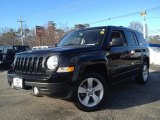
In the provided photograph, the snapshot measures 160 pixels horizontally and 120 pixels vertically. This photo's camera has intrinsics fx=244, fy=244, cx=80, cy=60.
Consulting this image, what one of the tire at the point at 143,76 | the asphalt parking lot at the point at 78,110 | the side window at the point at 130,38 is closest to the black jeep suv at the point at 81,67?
the side window at the point at 130,38

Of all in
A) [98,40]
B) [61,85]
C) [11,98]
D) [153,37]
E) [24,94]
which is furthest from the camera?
[153,37]

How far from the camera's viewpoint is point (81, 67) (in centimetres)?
489

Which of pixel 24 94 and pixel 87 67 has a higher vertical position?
pixel 87 67

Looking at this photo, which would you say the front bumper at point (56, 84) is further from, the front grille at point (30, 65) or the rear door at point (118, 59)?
the rear door at point (118, 59)

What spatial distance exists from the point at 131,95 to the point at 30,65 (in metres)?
2.94

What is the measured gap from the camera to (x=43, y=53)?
491 cm

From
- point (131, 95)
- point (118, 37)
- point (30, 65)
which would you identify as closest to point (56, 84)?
point (30, 65)

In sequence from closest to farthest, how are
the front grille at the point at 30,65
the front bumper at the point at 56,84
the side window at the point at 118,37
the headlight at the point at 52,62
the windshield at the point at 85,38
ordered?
the front bumper at the point at 56,84, the headlight at the point at 52,62, the front grille at the point at 30,65, the windshield at the point at 85,38, the side window at the point at 118,37

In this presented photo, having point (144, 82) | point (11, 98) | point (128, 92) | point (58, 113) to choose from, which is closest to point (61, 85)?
point (58, 113)

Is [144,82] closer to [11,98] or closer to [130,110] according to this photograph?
[130,110]

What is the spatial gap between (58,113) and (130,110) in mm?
1520

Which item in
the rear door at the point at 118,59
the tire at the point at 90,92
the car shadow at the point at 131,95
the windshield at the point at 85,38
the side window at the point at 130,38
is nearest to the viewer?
the tire at the point at 90,92

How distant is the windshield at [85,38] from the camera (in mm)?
5884

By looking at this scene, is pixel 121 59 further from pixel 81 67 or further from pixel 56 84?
pixel 56 84
